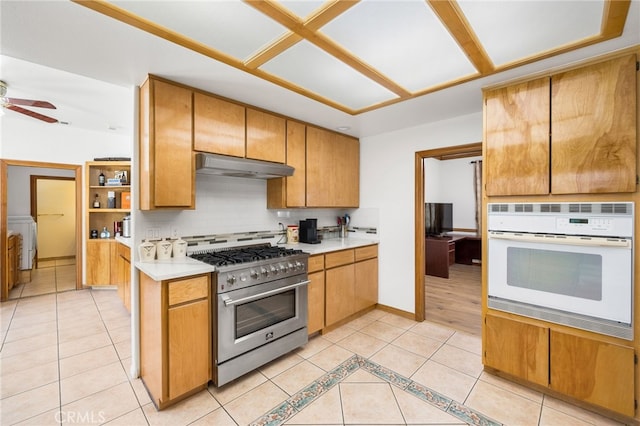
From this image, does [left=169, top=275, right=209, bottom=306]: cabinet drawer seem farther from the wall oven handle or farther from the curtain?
the curtain

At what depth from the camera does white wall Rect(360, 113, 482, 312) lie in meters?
3.40

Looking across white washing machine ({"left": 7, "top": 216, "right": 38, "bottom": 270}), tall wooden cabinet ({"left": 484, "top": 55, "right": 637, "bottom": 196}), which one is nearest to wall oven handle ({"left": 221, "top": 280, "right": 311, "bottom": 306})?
tall wooden cabinet ({"left": 484, "top": 55, "right": 637, "bottom": 196})

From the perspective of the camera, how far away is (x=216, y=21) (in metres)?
1.52

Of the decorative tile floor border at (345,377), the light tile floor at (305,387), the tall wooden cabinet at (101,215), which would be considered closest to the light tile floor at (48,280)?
the tall wooden cabinet at (101,215)

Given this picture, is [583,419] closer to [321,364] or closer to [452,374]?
[452,374]

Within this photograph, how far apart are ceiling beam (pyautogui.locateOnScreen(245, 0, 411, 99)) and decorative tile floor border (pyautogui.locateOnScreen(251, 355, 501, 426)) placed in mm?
2402

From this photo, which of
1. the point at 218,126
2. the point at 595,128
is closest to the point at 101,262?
the point at 218,126

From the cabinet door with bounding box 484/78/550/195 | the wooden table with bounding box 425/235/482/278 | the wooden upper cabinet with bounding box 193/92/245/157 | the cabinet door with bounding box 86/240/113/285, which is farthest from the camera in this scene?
the wooden table with bounding box 425/235/482/278

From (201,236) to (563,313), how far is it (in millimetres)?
3023

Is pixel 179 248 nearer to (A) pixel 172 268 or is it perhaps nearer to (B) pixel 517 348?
(A) pixel 172 268

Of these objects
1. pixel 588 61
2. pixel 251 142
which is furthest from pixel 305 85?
pixel 588 61

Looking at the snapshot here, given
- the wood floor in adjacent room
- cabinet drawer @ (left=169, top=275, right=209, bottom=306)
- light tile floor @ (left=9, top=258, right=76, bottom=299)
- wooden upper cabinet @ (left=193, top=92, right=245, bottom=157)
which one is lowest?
the wood floor in adjacent room

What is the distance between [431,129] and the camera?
329cm

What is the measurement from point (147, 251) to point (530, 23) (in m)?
2.99
